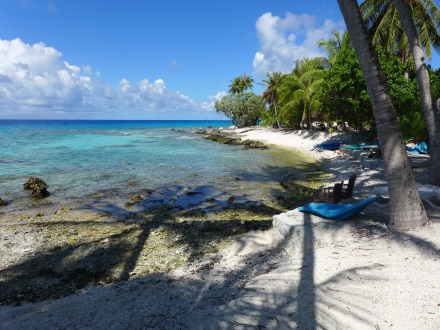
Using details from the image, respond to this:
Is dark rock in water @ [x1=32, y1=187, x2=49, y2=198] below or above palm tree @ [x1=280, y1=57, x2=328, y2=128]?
below

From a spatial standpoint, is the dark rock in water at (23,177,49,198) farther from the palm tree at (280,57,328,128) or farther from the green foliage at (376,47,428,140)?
the palm tree at (280,57,328,128)

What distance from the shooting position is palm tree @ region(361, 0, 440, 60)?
45.9ft

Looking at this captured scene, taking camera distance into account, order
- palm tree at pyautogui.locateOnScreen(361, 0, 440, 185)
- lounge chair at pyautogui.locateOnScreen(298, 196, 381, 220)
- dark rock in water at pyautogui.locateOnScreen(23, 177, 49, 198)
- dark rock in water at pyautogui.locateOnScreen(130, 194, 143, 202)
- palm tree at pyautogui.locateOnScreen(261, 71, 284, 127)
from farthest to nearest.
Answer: palm tree at pyautogui.locateOnScreen(261, 71, 284, 127), dark rock in water at pyautogui.locateOnScreen(23, 177, 49, 198), dark rock in water at pyautogui.locateOnScreen(130, 194, 143, 202), palm tree at pyautogui.locateOnScreen(361, 0, 440, 185), lounge chair at pyautogui.locateOnScreen(298, 196, 381, 220)

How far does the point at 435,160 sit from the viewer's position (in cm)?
962

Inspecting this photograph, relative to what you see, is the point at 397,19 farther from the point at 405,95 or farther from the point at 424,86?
the point at 424,86

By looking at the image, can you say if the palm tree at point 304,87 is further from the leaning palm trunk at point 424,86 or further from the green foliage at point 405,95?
the leaning palm trunk at point 424,86

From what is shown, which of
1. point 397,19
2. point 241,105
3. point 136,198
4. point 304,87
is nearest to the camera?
point 136,198

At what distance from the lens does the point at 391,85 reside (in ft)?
67.5

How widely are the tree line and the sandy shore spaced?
94 cm

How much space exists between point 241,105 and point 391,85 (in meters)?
48.6

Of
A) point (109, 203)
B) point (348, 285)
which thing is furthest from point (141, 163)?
point (348, 285)

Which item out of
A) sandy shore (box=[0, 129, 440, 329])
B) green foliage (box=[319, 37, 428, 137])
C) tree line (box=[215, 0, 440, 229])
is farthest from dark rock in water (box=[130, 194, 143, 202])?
green foliage (box=[319, 37, 428, 137])

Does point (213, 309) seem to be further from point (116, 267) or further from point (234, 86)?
point (234, 86)

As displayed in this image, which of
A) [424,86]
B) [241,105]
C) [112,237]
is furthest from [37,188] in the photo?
[241,105]
